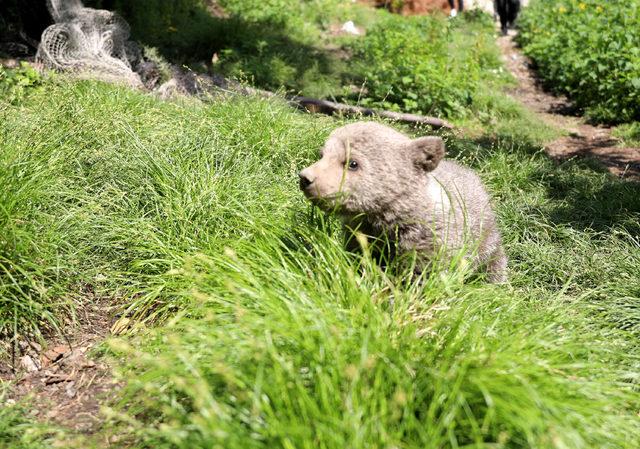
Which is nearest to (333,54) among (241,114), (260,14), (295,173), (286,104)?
(260,14)

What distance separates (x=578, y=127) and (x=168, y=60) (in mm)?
6273

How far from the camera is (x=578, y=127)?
9.60 meters

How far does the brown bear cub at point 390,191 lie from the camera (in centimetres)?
368

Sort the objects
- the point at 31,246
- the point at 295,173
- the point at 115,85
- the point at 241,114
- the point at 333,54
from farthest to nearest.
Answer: the point at 333,54, the point at 115,85, the point at 241,114, the point at 295,173, the point at 31,246

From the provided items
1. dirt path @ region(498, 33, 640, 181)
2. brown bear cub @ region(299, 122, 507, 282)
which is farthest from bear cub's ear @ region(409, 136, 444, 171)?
dirt path @ region(498, 33, 640, 181)

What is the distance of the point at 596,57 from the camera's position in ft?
32.5

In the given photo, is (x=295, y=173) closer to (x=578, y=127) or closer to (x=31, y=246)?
(x=31, y=246)

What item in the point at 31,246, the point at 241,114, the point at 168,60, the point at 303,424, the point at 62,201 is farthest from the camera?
the point at 168,60

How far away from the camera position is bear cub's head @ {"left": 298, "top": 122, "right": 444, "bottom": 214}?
12.1ft

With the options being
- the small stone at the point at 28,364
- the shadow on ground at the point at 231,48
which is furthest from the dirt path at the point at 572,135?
the small stone at the point at 28,364

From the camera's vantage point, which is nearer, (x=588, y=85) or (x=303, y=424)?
(x=303, y=424)

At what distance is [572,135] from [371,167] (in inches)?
256

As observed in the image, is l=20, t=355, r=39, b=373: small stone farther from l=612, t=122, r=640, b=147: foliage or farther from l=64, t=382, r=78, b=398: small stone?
l=612, t=122, r=640, b=147: foliage

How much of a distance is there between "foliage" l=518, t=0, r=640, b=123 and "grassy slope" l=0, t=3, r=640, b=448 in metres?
3.28
